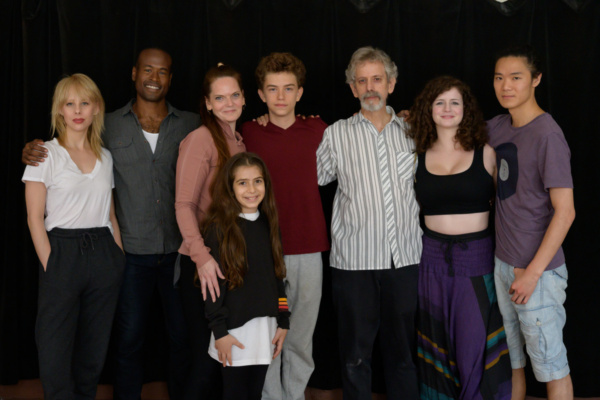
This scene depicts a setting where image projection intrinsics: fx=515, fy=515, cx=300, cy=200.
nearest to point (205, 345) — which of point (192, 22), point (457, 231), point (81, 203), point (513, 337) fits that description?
point (81, 203)

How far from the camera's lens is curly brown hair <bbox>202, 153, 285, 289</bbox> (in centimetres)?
194

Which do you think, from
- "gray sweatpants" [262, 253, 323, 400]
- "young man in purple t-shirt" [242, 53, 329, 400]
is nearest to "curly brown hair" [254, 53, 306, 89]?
"young man in purple t-shirt" [242, 53, 329, 400]

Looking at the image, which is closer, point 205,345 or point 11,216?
point 205,345

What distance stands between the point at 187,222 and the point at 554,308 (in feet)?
5.11

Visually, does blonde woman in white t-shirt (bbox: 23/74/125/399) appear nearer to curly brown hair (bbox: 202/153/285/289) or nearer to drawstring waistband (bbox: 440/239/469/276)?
curly brown hair (bbox: 202/153/285/289)

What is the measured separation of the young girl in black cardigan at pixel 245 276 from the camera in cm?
193

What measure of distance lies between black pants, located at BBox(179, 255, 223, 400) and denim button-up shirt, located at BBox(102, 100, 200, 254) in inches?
14.4

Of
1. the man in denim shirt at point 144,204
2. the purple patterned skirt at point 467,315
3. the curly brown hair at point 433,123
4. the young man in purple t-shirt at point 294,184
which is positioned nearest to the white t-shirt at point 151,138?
the man in denim shirt at point 144,204

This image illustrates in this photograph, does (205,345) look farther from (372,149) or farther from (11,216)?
(11,216)

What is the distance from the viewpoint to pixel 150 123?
2449mm

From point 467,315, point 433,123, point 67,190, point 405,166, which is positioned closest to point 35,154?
point 67,190

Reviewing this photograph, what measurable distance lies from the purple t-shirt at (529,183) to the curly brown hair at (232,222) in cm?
98

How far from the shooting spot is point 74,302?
7.09 ft

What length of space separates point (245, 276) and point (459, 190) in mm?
996
